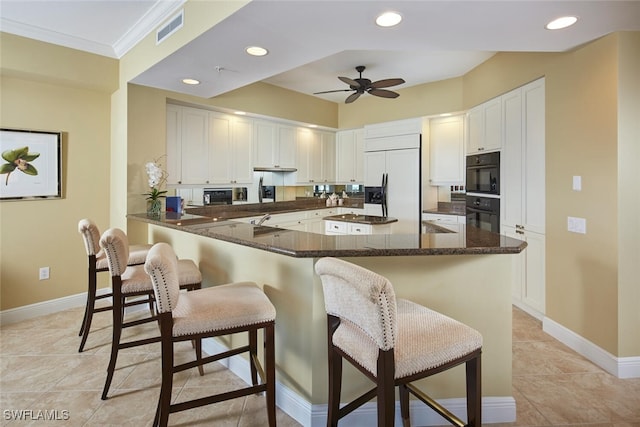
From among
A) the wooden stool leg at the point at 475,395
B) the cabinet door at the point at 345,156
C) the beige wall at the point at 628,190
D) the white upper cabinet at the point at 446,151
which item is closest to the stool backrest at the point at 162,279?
the wooden stool leg at the point at 475,395

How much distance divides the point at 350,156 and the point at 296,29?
13.0ft

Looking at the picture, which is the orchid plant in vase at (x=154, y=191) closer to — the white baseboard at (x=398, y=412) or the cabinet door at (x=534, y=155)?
the white baseboard at (x=398, y=412)

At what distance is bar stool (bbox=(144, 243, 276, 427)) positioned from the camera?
4.91 ft

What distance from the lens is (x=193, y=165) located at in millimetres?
4121

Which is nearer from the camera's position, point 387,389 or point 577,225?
point 387,389

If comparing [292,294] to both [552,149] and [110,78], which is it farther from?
[110,78]


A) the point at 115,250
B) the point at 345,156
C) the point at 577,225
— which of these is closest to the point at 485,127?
the point at 577,225

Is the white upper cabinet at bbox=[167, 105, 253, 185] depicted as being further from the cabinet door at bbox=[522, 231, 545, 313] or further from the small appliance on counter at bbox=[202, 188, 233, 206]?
the cabinet door at bbox=[522, 231, 545, 313]

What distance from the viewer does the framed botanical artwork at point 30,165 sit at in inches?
125

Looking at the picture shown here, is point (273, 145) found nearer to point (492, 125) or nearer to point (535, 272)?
point (492, 125)

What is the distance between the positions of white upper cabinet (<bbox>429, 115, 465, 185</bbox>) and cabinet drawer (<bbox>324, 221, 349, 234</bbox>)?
1.75 meters

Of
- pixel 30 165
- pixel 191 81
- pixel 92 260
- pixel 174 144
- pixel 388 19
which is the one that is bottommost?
pixel 92 260

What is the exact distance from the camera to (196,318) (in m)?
1.56

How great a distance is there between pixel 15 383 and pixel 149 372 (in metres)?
0.84
